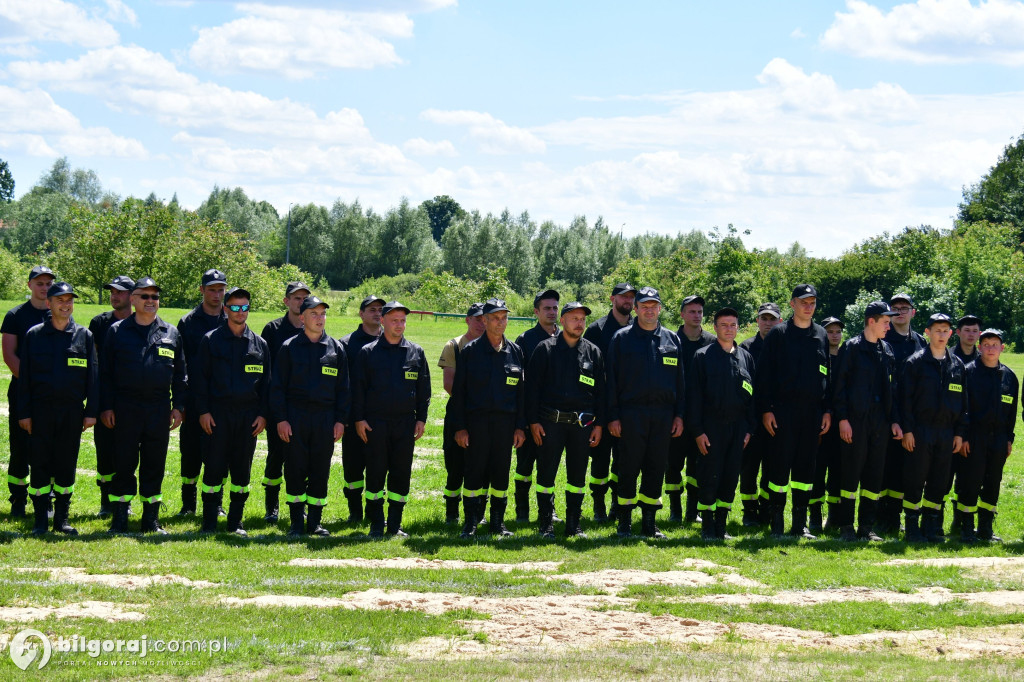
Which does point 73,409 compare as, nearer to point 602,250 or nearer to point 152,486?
point 152,486

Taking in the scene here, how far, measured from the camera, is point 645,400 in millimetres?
10250

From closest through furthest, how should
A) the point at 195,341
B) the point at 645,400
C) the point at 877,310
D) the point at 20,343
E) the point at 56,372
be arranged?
the point at 56,372
the point at 645,400
the point at 20,343
the point at 195,341
the point at 877,310

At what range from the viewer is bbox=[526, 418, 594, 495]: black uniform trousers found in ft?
33.7

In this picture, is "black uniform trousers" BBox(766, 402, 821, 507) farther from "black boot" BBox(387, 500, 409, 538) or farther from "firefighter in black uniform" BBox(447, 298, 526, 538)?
"black boot" BBox(387, 500, 409, 538)

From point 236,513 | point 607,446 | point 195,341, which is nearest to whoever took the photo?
point 236,513

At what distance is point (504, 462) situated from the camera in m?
10.3

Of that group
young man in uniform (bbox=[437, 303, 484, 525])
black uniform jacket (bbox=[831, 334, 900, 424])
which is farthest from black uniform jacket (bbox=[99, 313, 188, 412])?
black uniform jacket (bbox=[831, 334, 900, 424])

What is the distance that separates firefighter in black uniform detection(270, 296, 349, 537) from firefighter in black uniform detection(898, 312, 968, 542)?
233 inches

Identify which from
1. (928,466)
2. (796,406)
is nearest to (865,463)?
(928,466)

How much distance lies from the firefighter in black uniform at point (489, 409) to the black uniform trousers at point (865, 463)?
3.46 meters

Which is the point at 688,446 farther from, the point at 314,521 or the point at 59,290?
the point at 59,290

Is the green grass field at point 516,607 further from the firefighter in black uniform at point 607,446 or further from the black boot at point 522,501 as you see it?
the firefighter in black uniform at point 607,446

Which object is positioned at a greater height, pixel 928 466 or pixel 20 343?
pixel 20 343

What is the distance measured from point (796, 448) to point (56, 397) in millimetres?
7435
